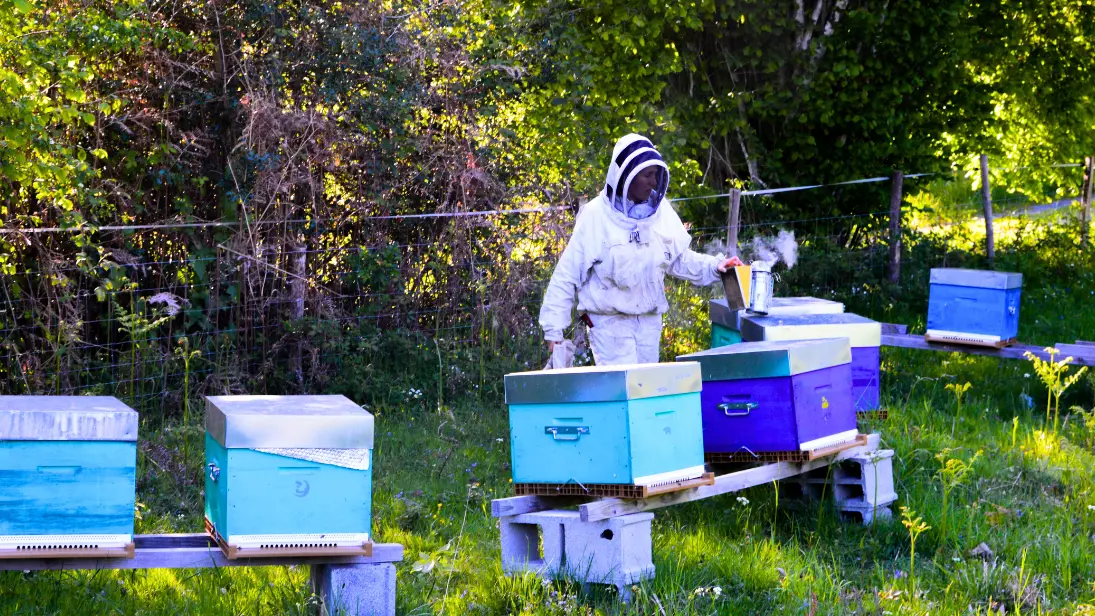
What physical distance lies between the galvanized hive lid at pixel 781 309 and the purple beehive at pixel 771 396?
39.7 inches

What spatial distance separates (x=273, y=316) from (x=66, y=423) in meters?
4.20

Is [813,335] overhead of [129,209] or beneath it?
beneath

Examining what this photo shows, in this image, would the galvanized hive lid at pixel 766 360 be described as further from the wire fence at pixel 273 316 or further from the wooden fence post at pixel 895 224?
the wooden fence post at pixel 895 224

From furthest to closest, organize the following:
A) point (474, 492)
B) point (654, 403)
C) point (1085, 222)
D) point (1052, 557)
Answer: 1. point (1085, 222)
2. point (474, 492)
3. point (1052, 557)
4. point (654, 403)

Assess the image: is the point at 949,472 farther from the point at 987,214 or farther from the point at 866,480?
the point at 987,214

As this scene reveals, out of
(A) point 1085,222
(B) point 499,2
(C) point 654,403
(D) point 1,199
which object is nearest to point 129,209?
(D) point 1,199

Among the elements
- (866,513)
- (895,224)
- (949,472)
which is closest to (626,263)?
(866,513)

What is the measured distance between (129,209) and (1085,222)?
10.7m

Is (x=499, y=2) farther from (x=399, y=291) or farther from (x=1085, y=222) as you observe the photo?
(x=1085, y=222)

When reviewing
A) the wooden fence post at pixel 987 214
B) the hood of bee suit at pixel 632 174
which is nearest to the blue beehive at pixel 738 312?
the hood of bee suit at pixel 632 174

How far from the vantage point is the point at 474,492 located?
5.94 meters

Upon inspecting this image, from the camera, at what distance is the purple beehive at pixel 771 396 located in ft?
16.6

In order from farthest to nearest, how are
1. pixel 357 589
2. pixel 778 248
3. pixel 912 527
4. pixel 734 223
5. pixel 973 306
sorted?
pixel 778 248, pixel 734 223, pixel 973 306, pixel 912 527, pixel 357 589

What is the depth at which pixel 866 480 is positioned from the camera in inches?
218
